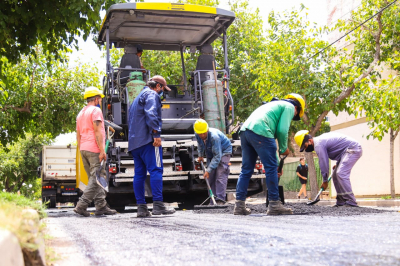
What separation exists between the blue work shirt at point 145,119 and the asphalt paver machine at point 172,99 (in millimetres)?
1884

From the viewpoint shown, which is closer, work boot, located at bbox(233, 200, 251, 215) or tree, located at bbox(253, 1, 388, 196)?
work boot, located at bbox(233, 200, 251, 215)

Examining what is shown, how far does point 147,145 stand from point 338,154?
3.86 m

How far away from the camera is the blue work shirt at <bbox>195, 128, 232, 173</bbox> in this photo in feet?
28.0

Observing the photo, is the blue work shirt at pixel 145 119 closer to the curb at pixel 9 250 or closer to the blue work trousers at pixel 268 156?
the blue work trousers at pixel 268 156

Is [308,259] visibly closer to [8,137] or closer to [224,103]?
[224,103]

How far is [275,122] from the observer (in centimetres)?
651

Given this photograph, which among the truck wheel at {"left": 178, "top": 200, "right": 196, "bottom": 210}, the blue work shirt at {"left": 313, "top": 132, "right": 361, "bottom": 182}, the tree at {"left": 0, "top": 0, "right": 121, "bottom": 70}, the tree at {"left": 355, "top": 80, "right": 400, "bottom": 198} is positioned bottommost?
the truck wheel at {"left": 178, "top": 200, "right": 196, "bottom": 210}

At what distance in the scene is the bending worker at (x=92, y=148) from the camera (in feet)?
23.7

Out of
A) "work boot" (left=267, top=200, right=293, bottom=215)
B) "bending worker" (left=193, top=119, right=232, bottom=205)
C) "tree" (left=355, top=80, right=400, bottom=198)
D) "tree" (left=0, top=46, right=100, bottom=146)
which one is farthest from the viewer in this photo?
"tree" (left=0, top=46, right=100, bottom=146)

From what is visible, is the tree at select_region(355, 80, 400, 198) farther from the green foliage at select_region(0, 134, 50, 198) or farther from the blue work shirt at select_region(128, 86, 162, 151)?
the green foliage at select_region(0, 134, 50, 198)

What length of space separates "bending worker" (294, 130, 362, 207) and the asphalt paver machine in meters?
1.37

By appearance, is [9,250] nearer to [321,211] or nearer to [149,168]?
[149,168]

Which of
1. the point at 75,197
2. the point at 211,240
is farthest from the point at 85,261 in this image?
the point at 75,197

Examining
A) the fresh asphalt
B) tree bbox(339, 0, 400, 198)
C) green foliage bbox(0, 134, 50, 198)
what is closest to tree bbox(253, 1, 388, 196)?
tree bbox(339, 0, 400, 198)
